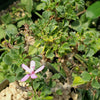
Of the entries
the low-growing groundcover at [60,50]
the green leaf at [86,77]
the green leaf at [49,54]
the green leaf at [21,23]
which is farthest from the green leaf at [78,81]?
the green leaf at [21,23]

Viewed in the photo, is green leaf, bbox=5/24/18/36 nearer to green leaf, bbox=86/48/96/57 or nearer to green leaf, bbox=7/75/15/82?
green leaf, bbox=7/75/15/82

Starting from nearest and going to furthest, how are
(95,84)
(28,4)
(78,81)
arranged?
1. (95,84)
2. (78,81)
3. (28,4)

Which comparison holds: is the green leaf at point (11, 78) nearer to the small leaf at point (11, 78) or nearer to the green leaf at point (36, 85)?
the small leaf at point (11, 78)

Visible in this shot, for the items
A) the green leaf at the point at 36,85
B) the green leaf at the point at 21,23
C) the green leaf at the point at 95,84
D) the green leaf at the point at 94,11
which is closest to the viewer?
the green leaf at the point at 36,85

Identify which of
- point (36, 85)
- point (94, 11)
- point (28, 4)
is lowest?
point (36, 85)

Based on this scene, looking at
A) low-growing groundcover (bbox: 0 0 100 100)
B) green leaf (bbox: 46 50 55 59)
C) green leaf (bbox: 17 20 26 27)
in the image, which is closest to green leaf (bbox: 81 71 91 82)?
low-growing groundcover (bbox: 0 0 100 100)

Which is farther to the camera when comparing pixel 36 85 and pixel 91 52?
pixel 91 52

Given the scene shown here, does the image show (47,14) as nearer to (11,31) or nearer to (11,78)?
(11,31)

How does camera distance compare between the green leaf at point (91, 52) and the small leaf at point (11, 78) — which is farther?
the green leaf at point (91, 52)

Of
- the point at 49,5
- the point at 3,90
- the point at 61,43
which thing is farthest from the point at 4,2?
the point at 3,90

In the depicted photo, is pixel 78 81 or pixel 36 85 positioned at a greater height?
pixel 36 85

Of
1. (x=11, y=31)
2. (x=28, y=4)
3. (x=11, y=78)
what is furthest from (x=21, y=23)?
(x=11, y=78)
